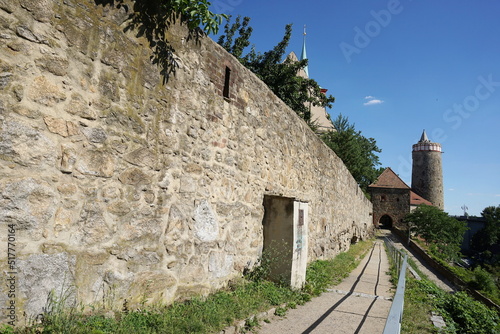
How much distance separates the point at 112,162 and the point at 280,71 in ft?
54.6

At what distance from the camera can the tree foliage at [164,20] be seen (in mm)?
3408

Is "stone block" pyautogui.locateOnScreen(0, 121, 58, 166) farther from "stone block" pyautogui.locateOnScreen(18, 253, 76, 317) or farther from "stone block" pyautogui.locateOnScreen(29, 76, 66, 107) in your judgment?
"stone block" pyautogui.locateOnScreen(18, 253, 76, 317)

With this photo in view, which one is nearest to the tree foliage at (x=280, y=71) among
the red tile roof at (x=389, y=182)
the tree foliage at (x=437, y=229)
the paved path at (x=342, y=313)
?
the paved path at (x=342, y=313)

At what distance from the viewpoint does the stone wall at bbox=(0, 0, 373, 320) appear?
2467 millimetres

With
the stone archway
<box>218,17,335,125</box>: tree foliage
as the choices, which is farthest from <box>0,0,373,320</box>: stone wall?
the stone archway

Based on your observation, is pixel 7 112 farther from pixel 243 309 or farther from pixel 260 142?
pixel 260 142

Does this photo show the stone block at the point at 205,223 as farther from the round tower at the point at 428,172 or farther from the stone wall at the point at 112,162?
the round tower at the point at 428,172

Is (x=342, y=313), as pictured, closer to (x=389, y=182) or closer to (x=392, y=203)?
(x=392, y=203)

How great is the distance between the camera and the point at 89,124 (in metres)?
2.93

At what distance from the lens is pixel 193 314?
3.51 meters

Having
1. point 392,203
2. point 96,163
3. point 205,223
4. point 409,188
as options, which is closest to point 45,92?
point 96,163

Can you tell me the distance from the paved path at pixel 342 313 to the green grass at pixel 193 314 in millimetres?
195

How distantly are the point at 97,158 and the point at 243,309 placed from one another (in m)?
2.42

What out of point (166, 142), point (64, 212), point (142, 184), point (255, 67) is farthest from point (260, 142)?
point (255, 67)
